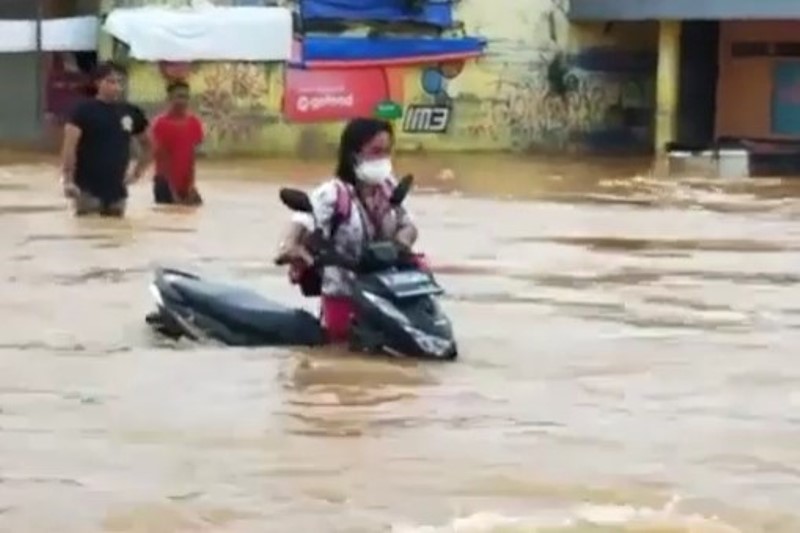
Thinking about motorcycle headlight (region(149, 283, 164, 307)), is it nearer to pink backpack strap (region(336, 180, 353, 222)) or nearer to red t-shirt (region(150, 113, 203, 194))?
pink backpack strap (region(336, 180, 353, 222))

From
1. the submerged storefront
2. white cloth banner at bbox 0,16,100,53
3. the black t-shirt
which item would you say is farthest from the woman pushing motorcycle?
white cloth banner at bbox 0,16,100,53

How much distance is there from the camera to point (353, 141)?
11219 millimetres

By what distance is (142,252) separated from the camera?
17.3 metres

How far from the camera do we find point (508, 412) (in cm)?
984

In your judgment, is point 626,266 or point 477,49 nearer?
point 626,266

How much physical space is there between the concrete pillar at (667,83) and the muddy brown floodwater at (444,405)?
67.3 ft

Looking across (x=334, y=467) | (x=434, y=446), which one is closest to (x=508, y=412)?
(x=434, y=446)

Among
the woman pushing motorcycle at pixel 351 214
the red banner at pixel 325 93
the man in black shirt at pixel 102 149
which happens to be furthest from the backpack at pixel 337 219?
the red banner at pixel 325 93

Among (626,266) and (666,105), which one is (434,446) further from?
(666,105)

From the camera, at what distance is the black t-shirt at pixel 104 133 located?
64.9 feet

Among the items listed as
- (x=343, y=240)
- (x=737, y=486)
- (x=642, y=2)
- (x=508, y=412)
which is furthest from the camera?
(x=642, y=2)

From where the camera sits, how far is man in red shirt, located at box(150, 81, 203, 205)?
22.1 metres

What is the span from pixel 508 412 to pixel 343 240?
69.6 inches

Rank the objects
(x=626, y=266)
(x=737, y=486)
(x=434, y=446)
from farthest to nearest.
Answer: (x=626, y=266) < (x=434, y=446) < (x=737, y=486)
